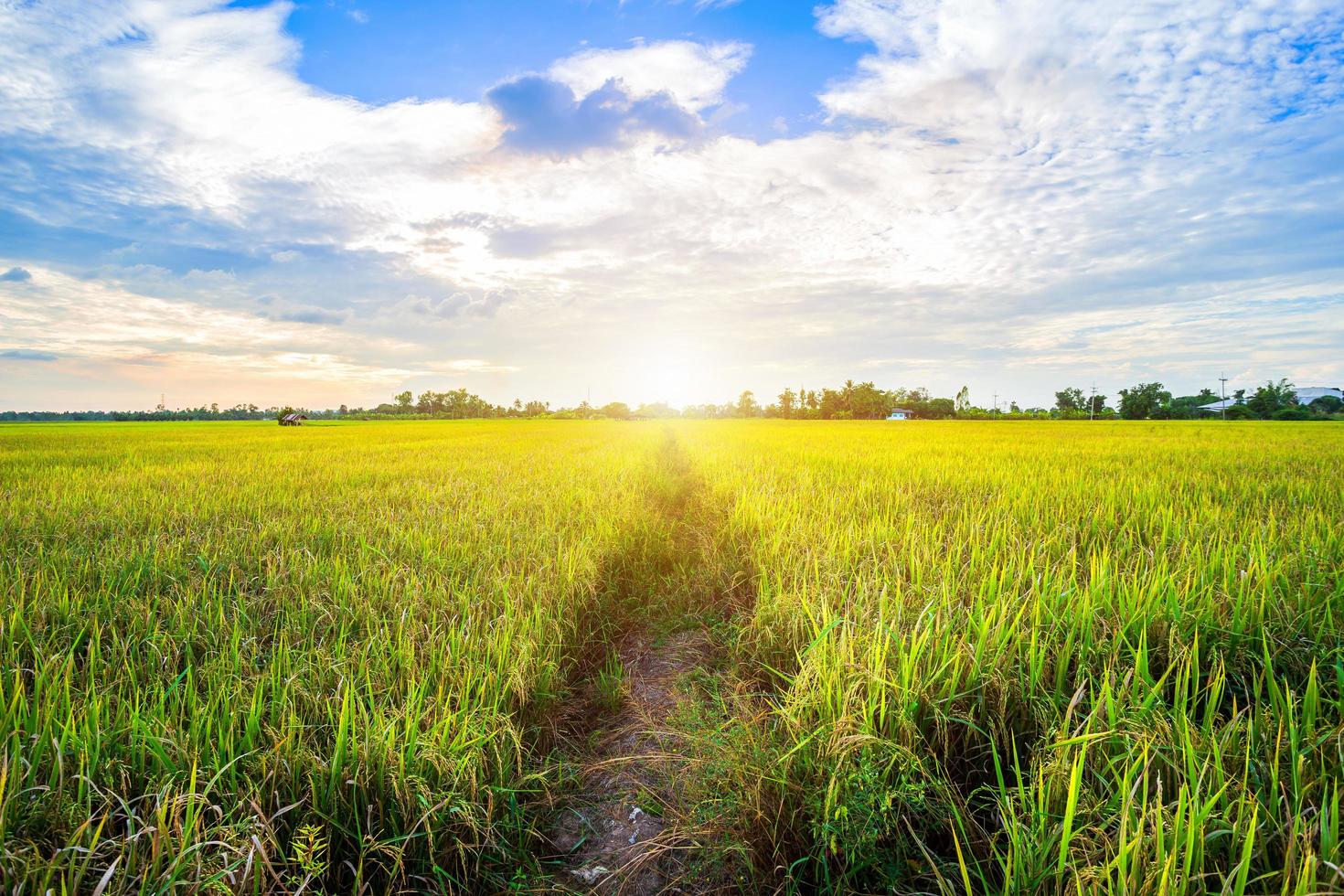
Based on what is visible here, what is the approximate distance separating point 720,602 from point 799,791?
2.61m

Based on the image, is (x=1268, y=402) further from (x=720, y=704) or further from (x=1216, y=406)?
(x=720, y=704)

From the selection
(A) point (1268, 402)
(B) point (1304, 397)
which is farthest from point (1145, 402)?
(B) point (1304, 397)

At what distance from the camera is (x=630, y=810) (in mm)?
2178

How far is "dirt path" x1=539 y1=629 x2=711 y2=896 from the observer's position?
1841mm

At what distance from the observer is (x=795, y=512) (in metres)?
5.31

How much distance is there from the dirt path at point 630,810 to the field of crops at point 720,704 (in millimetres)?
72

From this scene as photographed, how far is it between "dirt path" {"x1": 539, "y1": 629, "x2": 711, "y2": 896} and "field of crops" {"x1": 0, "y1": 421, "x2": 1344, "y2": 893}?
2.8 inches

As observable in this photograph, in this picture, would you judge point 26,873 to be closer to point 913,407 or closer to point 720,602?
point 720,602

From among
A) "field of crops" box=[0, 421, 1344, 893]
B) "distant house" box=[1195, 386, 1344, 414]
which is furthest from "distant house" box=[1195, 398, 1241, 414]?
"field of crops" box=[0, 421, 1344, 893]

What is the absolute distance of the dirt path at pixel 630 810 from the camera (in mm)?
1841

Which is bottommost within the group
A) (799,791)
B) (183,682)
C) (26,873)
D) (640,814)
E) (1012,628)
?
(640,814)

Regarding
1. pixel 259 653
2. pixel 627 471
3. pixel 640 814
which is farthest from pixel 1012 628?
pixel 627 471

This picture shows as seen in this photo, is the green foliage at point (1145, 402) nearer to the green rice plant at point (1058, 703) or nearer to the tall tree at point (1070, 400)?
the tall tree at point (1070, 400)

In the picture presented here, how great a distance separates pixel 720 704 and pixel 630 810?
0.73 metres
